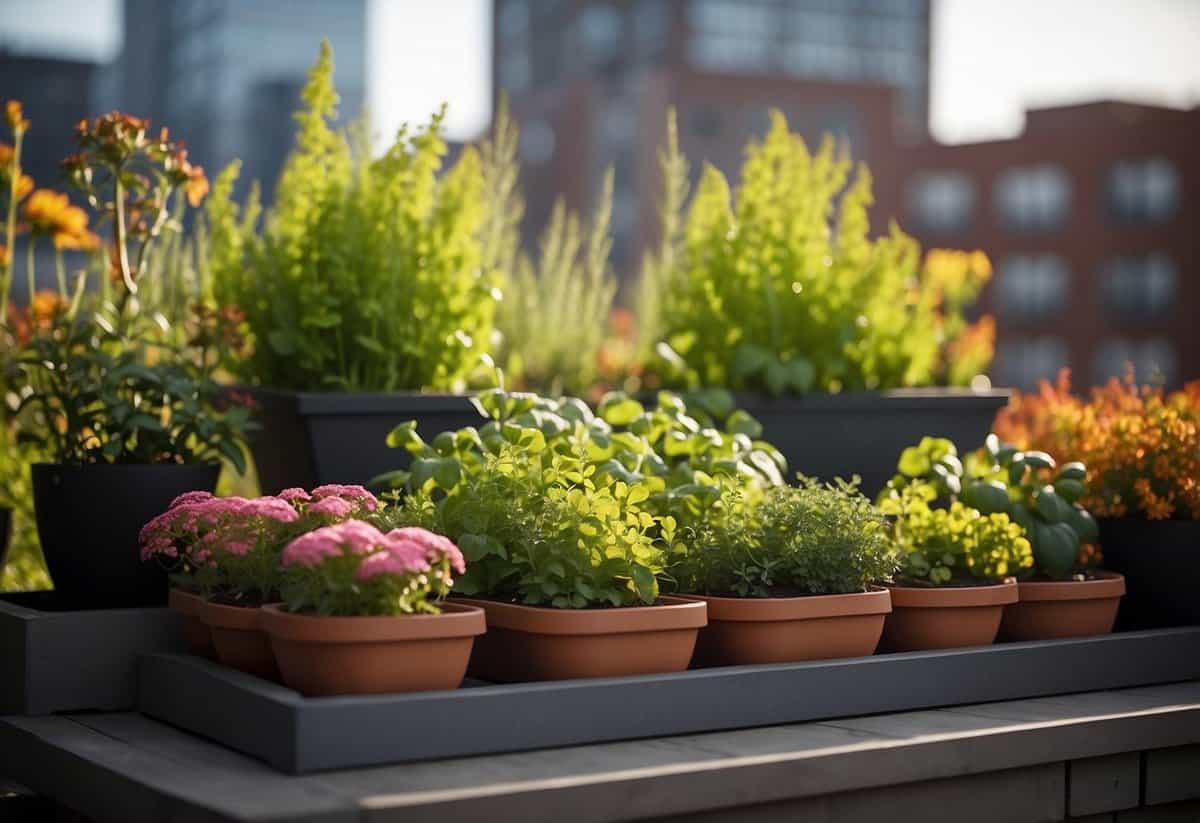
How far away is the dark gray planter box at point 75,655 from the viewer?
8.82ft

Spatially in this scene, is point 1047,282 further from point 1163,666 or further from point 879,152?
point 1163,666

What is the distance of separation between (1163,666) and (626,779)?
5.14ft

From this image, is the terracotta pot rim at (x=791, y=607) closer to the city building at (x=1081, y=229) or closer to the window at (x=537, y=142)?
the city building at (x=1081, y=229)

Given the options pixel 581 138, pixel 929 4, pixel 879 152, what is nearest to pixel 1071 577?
pixel 879 152

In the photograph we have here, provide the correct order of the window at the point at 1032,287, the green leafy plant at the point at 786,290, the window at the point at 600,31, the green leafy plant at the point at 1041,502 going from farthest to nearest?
the window at the point at 600,31
the window at the point at 1032,287
the green leafy plant at the point at 786,290
the green leafy plant at the point at 1041,502

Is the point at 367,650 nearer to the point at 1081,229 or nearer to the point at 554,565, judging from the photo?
the point at 554,565

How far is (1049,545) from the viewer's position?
3.18 metres

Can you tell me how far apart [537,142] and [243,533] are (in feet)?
172

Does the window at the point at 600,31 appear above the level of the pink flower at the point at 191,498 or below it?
above

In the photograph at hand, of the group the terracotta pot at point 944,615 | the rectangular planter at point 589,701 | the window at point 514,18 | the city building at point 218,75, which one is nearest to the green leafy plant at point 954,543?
the terracotta pot at point 944,615

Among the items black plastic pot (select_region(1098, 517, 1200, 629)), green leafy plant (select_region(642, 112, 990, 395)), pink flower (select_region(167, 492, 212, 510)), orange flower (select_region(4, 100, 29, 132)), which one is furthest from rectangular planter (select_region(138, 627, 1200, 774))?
orange flower (select_region(4, 100, 29, 132))

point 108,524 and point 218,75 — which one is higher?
point 218,75

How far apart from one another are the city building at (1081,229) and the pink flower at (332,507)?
36600 mm

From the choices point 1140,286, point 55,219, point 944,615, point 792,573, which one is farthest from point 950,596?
point 1140,286
